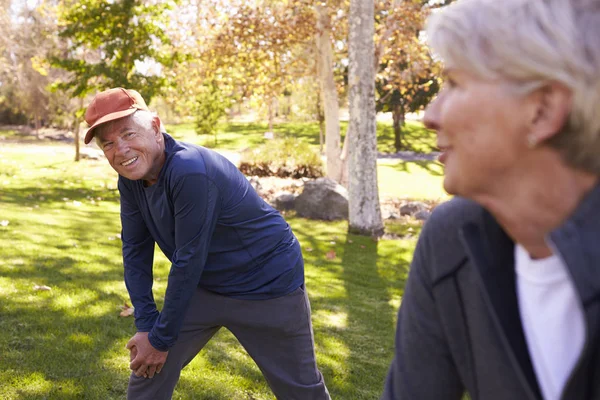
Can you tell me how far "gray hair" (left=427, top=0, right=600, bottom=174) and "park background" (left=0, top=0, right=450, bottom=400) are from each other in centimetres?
31

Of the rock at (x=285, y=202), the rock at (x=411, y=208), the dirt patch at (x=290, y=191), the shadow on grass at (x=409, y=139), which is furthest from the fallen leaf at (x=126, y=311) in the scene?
the shadow on grass at (x=409, y=139)

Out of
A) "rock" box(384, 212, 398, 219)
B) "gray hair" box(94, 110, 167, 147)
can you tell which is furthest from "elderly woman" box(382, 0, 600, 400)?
"rock" box(384, 212, 398, 219)

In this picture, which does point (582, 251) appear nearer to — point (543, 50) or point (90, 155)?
point (543, 50)

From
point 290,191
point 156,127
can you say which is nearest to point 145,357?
point 156,127

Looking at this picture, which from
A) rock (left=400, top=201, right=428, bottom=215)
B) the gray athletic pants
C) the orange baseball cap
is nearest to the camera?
the orange baseball cap

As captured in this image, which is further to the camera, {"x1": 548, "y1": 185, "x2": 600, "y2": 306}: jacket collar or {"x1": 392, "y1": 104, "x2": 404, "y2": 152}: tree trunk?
{"x1": 392, "y1": 104, "x2": 404, "y2": 152}: tree trunk

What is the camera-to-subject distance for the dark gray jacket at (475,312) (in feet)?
3.88

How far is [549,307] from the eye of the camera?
51.7 inches

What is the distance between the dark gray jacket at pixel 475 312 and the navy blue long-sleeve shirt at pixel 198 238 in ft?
4.74

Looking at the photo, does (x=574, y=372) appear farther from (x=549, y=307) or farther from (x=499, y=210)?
(x=499, y=210)

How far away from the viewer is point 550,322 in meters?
1.31

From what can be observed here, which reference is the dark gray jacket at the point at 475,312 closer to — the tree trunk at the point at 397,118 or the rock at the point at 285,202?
the rock at the point at 285,202

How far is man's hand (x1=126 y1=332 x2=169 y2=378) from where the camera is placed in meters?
3.04

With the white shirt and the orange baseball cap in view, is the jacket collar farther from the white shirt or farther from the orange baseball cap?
the orange baseball cap
